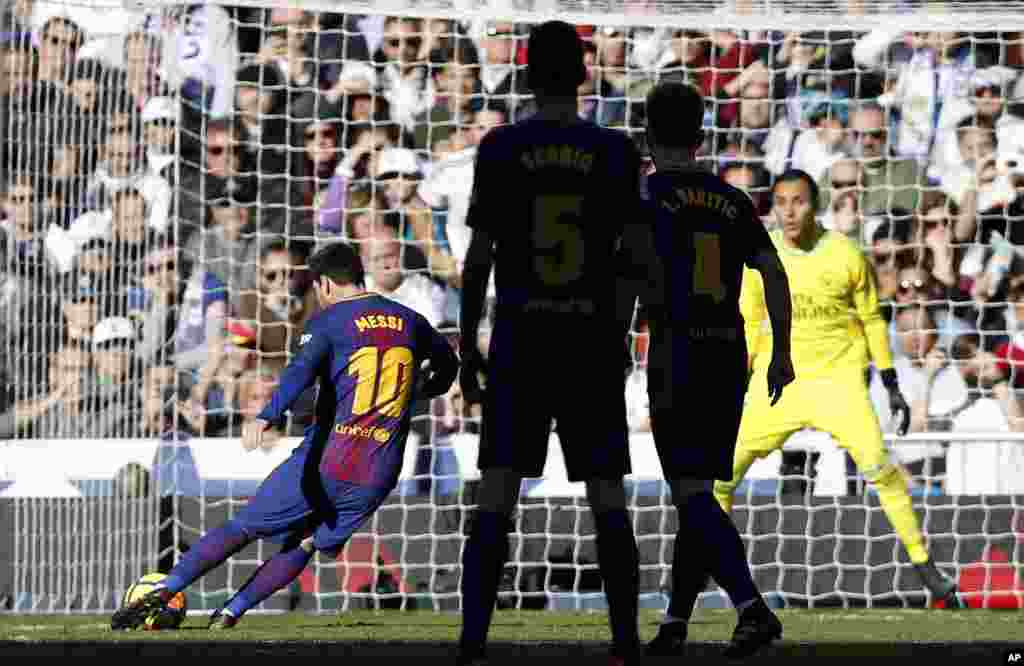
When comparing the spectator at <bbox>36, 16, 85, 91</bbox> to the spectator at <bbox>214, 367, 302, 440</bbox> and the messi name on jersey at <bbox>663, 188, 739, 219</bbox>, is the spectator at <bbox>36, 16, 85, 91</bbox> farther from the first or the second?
the messi name on jersey at <bbox>663, 188, 739, 219</bbox>

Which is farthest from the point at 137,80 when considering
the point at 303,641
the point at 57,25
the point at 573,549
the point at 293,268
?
the point at 303,641

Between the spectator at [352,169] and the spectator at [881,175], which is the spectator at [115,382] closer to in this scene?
the spectator at [352,169]

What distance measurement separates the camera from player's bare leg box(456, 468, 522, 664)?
5.07 metres

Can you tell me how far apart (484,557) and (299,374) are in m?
2.59

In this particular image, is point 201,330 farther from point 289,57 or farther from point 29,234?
point 289,57

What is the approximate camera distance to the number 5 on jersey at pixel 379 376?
7.74 m

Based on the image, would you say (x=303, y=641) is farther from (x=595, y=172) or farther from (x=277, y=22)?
(x=277, y=22)

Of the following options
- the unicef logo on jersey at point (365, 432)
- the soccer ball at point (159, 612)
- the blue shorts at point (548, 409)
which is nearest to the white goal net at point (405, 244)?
the soccer ball at point (159, 612)

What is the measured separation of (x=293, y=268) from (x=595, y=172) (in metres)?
6.06

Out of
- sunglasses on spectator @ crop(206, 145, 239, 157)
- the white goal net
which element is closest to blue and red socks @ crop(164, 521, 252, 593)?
the white goal net

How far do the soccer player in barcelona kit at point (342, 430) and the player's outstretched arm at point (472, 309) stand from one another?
8.58 feet

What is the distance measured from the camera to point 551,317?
5.16m

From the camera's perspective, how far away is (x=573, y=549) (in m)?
10.1

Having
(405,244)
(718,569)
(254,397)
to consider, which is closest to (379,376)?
(718,569)
